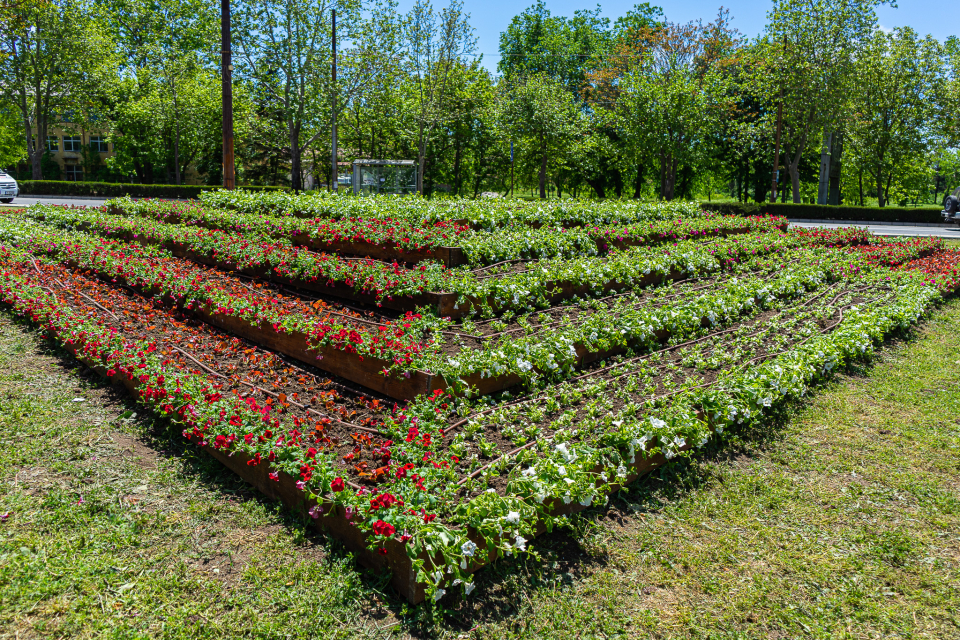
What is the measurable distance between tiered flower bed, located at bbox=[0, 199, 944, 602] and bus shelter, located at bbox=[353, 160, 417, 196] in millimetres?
19124

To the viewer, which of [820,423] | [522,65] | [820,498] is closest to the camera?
[820,498]

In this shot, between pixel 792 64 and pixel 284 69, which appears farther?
pixel 284 69

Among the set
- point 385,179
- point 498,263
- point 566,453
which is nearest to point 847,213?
point 385,179

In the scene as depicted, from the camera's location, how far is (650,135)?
2603 cm

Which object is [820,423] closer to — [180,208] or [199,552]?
[199,552]

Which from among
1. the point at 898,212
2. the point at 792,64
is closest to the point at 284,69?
the point at 792,64

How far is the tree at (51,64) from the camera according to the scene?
108ft

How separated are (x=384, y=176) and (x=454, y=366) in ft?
81.5

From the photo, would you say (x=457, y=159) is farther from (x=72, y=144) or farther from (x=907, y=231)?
(x=72, y=144)

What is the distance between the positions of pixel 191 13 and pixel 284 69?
20.2 meters

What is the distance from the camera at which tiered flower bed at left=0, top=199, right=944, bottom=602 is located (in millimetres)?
3188

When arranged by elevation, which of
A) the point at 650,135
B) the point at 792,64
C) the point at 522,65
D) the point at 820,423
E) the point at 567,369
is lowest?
the point at 820,423

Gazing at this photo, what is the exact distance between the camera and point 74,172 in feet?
165

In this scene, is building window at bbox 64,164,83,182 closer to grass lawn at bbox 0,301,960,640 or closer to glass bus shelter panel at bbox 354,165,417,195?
glass bus shelter panel at bbox 354,165,417,195
